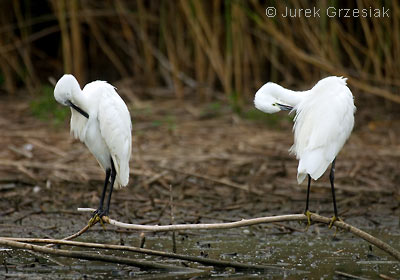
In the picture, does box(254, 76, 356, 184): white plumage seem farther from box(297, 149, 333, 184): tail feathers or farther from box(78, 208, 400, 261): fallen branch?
box(78, 208, 400, 261): fallen branch

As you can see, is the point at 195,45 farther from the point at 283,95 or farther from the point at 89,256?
Answer: the point at 89,256

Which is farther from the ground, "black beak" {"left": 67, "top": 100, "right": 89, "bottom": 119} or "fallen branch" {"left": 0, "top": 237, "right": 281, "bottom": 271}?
"black beak" {"left": 67, "top": 100, "right": 89, "bottom": 119}

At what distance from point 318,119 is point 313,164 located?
1.41 feet

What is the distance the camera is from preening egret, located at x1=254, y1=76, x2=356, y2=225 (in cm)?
493

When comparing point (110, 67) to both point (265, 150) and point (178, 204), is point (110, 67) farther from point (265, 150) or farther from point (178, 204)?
point (178, 204)

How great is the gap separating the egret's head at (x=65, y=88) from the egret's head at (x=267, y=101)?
4.17 feet

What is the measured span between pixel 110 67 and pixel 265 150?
190 inches

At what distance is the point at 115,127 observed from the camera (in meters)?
5.48

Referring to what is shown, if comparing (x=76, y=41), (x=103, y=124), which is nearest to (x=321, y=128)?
(x=103, y=124)

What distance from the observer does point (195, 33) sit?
401 inches

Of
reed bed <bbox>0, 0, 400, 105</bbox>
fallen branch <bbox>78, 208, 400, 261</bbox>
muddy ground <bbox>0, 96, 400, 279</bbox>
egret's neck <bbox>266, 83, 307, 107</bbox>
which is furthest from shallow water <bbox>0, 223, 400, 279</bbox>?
reed bed <bbox>0, 0, 400, 105</bbox>

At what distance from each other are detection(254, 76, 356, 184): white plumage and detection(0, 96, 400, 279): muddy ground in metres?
0.82

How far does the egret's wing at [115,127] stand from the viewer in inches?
216

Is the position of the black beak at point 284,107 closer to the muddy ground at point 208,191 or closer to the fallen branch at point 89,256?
the muddy ground at point 208,191
